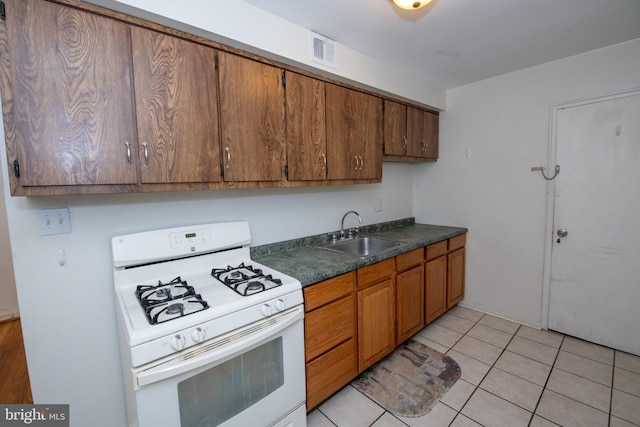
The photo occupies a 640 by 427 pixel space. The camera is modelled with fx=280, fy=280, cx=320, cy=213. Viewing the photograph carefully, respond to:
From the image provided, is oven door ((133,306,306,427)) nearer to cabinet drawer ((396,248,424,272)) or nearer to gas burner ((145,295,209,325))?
gas burner ((145,295,209,325))

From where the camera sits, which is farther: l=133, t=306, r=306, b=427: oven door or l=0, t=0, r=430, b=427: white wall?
l=0, t=0, r=430, b=427: white wall

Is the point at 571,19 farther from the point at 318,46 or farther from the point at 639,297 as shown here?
the point at 639,297

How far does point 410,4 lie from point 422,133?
1571mm

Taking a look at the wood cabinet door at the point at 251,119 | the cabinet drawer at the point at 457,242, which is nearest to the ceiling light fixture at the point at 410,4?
the wood cabinet door at the point at 251,119

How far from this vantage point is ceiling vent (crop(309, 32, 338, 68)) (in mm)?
1809

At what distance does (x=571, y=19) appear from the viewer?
175cm

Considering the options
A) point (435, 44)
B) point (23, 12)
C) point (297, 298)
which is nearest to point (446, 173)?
point (435, 44)

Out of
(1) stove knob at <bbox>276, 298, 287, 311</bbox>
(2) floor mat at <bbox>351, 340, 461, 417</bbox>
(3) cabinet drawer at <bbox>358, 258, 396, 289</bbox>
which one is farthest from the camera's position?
(3) cabinet drawer at <bbox>358, 258, 396, 289</bbox>

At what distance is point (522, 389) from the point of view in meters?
1.88

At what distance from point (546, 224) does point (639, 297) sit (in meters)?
0.77

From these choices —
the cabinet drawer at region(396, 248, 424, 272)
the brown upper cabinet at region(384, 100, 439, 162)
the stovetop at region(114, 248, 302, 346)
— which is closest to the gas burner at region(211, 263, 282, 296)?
the stovetop at region(114, 248, 302, 346)

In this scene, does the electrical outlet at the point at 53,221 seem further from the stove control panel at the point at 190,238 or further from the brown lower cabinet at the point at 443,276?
the brown lower cabinet at the point at 443,276

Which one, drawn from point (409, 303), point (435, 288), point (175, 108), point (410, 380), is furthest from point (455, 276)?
point (175, 108)

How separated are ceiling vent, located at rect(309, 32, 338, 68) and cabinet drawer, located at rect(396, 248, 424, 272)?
1501mm
